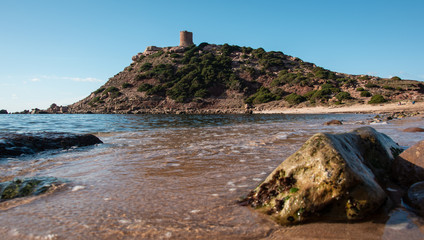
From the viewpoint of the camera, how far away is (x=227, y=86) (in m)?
52.8

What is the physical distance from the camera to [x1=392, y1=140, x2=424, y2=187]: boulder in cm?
338

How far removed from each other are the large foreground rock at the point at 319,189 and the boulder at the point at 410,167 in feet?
3.72

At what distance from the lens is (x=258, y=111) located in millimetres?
39500

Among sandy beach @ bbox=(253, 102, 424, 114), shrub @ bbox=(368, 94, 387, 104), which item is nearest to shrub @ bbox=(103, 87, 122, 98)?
sandy beach @ bbox=(253, 102, 424, 114)

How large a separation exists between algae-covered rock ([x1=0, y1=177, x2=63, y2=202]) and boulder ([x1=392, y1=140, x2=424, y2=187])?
15.4ft

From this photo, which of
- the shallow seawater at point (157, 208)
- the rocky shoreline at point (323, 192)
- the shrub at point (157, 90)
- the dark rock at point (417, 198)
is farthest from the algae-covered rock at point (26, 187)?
the shrub at point (157, 90)

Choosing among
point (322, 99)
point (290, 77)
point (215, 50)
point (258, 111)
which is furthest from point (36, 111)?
point (322, 99)

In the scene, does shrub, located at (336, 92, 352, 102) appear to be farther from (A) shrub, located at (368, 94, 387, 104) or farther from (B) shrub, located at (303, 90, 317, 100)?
(B) shrub, located at (303, 90, 317, 100)

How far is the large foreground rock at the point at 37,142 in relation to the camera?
20.2 ft

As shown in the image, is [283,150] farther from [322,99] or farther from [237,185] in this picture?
[322,99]

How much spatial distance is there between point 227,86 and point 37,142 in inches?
1856

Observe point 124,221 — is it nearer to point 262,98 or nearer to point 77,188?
point 77,188

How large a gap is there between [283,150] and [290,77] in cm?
4640

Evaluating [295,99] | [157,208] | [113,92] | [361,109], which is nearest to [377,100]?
[361,109]
